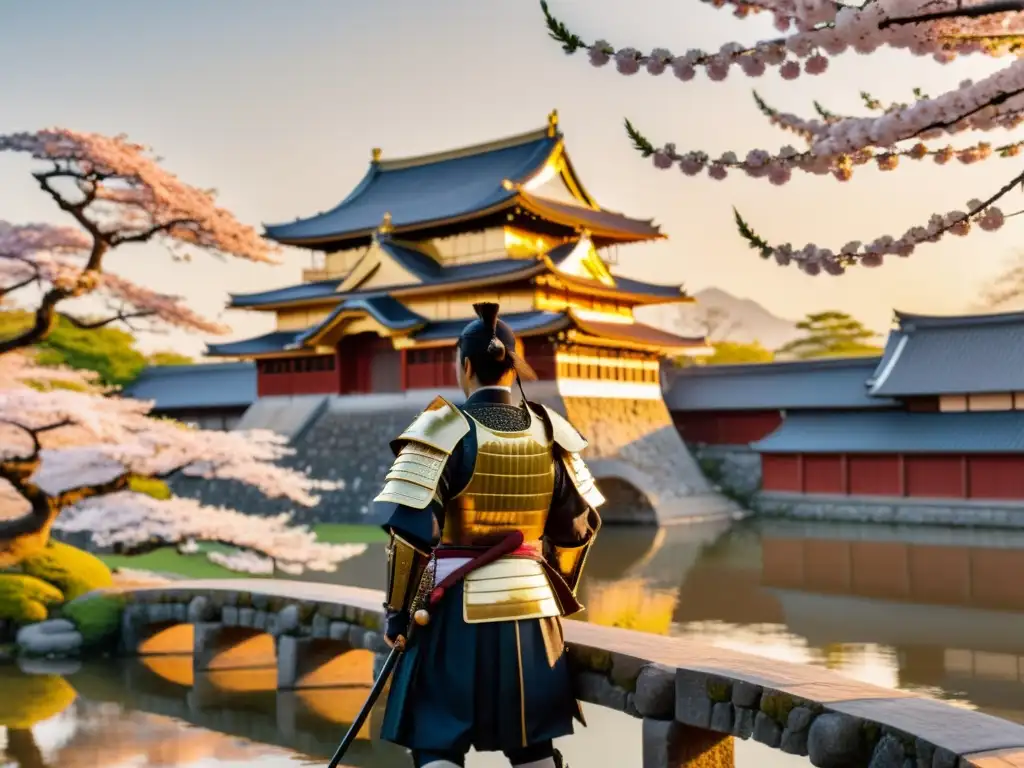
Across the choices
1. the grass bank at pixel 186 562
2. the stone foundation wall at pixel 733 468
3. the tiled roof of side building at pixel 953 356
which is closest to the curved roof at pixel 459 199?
the stone foundation wall at pixel 733 468

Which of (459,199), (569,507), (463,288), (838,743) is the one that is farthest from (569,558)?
(459,199)

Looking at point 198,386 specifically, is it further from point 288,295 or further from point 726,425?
point 726,425

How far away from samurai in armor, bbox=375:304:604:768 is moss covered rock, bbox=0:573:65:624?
7.13 meters

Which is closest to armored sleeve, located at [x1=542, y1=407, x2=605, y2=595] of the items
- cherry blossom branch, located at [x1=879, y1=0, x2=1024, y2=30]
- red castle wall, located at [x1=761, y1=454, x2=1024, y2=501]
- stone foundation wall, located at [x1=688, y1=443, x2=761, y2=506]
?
cherry blossom branch, located at [x1=879, y1=0, x2=1024, y2=30]

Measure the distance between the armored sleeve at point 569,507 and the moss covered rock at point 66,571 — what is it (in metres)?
7.36

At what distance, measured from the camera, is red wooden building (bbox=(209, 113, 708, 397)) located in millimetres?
25281

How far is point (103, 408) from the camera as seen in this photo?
10.6 m

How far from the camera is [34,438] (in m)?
10.2

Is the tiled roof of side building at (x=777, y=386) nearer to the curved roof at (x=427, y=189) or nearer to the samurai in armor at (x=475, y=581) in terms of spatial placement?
the curved roof at (x=427, y=189)

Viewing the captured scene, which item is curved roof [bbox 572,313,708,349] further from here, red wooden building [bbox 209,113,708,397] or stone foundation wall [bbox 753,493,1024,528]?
stone foundation wall [bbox 753,493,1024,528]

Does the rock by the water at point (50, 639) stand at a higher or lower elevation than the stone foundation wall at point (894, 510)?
lower

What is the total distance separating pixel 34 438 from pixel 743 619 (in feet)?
25.9

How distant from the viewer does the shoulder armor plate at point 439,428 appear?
4164 mm

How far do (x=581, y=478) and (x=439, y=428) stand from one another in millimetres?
818
